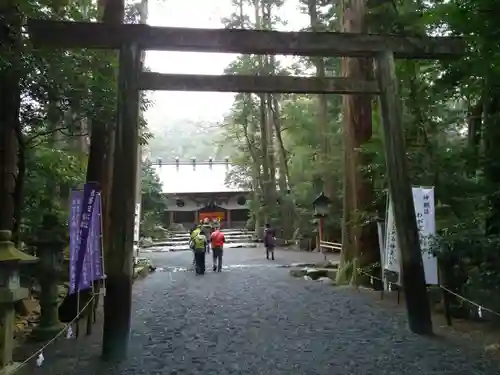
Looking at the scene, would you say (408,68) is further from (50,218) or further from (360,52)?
(50,218)

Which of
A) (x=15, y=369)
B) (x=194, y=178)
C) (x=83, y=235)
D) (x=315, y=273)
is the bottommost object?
(x=15, y=369)

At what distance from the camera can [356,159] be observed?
12.6 metres

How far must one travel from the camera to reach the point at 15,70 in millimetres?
6391

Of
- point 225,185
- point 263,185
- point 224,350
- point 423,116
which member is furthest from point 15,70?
point 225,185

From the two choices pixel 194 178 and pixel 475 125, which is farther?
pixel 194 178

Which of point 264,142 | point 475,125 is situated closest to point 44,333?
point 475,125

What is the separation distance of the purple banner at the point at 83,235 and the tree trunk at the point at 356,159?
6.28 meters

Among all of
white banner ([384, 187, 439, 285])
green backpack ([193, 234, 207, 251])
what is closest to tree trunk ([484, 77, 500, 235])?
white banner ([384, 187, 439, 285])

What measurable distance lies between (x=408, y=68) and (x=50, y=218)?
22.5ft

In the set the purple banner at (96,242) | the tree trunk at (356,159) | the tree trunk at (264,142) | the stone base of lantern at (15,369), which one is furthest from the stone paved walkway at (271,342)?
the tree trunk at (264,142)

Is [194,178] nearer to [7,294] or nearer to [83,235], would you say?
[83,235]

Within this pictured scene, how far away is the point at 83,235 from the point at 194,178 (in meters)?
41.0

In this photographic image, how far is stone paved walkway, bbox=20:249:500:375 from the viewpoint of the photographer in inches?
218

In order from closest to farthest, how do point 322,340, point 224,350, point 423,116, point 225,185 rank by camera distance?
point 224,350 < point 322,340 < point 423,116 < point 225,185
